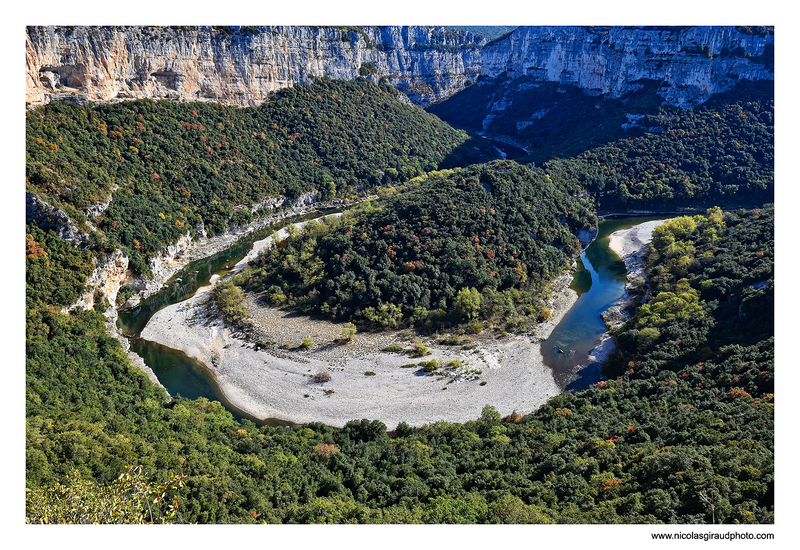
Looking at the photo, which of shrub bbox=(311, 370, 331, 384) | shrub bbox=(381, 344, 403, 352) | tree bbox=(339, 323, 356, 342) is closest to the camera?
shrub bbox=(311, 370, 331, 384)

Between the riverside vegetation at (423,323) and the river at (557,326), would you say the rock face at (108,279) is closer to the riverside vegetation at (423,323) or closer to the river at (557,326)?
the riverside vegetation at (423,323)

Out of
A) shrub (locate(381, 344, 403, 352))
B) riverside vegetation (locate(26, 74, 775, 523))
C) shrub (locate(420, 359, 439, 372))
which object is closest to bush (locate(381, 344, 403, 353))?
shrub (locate(381, 344, 403, 352))

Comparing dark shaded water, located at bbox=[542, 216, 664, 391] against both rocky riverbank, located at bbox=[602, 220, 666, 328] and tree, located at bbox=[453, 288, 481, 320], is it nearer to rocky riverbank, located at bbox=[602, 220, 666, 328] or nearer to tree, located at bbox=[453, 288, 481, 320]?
rocky riverbank, located at bbox=[602, 220, 666, 328]

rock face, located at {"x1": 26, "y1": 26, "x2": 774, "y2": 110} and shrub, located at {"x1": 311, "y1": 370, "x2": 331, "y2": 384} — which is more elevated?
rock face, located at {"x1": 26, "y1": 26, "x2": 774, "y2": 110}

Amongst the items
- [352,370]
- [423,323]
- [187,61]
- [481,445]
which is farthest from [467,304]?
[187,61]

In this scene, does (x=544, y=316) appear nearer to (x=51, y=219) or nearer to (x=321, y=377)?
(x=321, y=377)

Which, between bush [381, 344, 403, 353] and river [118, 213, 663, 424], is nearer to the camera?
river [118, 213, 663, 424]

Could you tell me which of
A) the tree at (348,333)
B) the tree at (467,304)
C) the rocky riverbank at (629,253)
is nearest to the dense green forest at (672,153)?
the rocky riverbank at (629,253)
